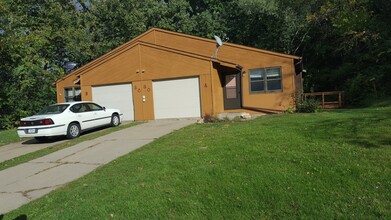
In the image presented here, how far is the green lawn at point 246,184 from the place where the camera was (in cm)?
430

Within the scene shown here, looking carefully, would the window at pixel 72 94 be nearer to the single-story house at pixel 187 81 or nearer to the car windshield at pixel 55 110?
the single-story house at pixel 187 81

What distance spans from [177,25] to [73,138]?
67.3 feet

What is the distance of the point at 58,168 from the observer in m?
7.79

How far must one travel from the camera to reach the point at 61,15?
89.8 feet

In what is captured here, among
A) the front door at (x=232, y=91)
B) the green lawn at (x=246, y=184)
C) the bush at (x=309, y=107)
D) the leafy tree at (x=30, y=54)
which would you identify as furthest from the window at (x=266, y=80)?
the leafy tree at (x=30, y=54)

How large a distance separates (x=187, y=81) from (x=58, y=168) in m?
9.74

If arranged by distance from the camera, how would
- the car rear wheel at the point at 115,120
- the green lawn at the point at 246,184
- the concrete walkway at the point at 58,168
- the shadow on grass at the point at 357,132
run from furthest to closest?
the car rear wheel at the point at 115,120 < the shadow on grass at the point at 357,132 < the concrete walkway at the point at 58,168 < the green lawn at the point at 246,184

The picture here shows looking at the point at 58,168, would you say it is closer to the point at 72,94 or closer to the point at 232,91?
the point at 232,91

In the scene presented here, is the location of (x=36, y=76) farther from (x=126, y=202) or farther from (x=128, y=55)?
(x=126, y=202)

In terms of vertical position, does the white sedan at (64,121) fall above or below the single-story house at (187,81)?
below

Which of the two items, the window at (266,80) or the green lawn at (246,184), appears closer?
the green lawn at (246,184)

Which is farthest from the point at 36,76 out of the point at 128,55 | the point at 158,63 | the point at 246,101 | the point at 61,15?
the point at 246,101

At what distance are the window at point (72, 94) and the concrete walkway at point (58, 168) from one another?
1147 cm

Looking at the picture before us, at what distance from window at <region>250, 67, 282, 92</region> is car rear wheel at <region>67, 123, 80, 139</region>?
32.1 ft
